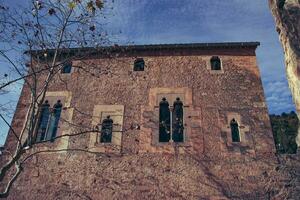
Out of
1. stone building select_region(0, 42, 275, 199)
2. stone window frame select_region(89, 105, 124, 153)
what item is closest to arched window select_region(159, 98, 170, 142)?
stone building select_region(0, 42, 275, 199)

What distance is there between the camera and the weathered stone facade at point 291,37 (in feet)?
17.9

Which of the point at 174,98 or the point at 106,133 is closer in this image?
the point at 106,133

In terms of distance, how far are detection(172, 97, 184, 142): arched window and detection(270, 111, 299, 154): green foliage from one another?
16.2ft

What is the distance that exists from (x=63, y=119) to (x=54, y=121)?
1.22 ft

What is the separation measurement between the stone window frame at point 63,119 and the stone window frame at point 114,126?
855 mm

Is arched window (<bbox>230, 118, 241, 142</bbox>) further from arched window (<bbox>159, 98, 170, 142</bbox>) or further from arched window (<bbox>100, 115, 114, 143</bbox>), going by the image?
arched window (<bbox>100, 115, 114, 143</bbox>)

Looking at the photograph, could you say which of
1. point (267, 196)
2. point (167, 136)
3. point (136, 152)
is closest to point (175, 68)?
point (167, 136)

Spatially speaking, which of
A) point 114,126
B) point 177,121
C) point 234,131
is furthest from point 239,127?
point 114,126

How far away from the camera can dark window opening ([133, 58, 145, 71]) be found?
11.4 metres

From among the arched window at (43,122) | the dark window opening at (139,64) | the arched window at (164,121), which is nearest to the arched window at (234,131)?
the arched window at (164,121)

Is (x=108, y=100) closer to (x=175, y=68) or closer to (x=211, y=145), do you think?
(x=175, y=68)

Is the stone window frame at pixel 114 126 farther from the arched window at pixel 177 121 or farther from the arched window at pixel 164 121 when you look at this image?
the arched window at pixel 177 121

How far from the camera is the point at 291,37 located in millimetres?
5676

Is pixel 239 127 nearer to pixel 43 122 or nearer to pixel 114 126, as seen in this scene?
pixel 114 126
